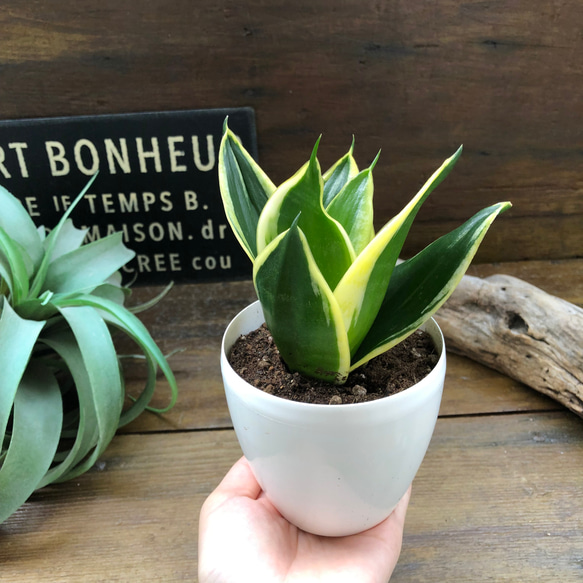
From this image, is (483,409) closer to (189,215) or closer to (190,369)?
(190,369)

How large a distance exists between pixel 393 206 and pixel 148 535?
2.06 feet

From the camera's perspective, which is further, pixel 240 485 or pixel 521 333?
pixel 521 333

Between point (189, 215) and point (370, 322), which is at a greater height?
point (370, 322)

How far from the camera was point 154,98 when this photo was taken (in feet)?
2.64

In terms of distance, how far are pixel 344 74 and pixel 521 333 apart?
1.50ft

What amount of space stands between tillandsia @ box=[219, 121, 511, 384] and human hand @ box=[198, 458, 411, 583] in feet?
0.53

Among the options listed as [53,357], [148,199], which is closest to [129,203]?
[148,199]

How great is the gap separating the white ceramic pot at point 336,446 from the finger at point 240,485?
9cm

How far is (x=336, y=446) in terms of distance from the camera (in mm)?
332

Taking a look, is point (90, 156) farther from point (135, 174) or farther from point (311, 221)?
point (311, 221)

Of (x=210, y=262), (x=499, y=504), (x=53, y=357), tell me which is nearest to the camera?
(x=499, y=504)

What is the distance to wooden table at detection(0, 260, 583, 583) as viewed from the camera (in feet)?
1.59

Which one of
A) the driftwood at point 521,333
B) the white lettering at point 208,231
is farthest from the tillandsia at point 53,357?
the driftwood at point 521,333

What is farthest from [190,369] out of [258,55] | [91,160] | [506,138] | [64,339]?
[506,138]
